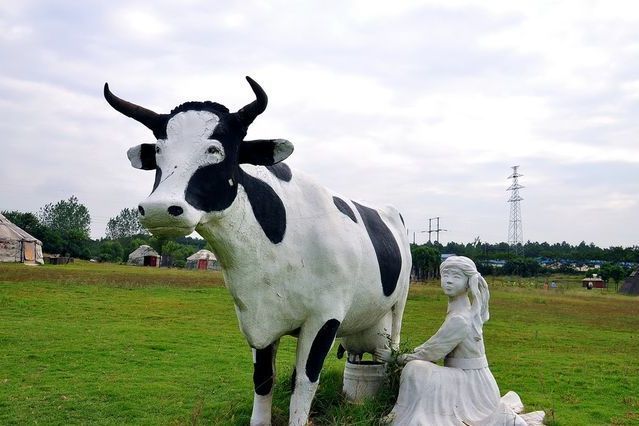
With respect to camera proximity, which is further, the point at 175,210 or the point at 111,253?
the point at 111,253

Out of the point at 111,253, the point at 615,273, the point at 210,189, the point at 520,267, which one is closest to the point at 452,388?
the point at 210,189

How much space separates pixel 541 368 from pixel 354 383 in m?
7.06

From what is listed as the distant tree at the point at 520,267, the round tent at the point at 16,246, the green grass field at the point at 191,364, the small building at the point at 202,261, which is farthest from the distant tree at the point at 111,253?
the green grass field at the point at 191,364

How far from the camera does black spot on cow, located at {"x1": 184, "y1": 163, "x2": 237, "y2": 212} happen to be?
3.22 meters

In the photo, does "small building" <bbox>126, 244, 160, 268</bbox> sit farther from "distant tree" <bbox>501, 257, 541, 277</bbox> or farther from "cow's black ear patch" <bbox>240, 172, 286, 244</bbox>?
"cow's black ear patch" <bbox>240, 172, 286, 244</bbox>

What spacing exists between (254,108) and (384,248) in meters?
1.90

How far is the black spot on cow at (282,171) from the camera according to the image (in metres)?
4.19

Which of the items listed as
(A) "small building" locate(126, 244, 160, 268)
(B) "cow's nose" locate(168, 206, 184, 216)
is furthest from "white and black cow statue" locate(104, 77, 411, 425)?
(A) "small building" locate(126, 244, 160, 268)

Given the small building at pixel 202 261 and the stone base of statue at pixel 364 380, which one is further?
the small building at pixel 202 261

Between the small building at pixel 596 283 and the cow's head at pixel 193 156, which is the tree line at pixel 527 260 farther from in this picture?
the cow's head at pixel 193 156

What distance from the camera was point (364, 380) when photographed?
5.10 m

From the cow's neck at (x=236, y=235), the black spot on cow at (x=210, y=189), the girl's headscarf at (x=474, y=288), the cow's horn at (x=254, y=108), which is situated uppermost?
the cow's horn at (x=254, y=108)

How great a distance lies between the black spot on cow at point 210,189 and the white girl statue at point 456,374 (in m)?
2.03

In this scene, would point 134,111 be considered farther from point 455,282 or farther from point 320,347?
point 455,282
